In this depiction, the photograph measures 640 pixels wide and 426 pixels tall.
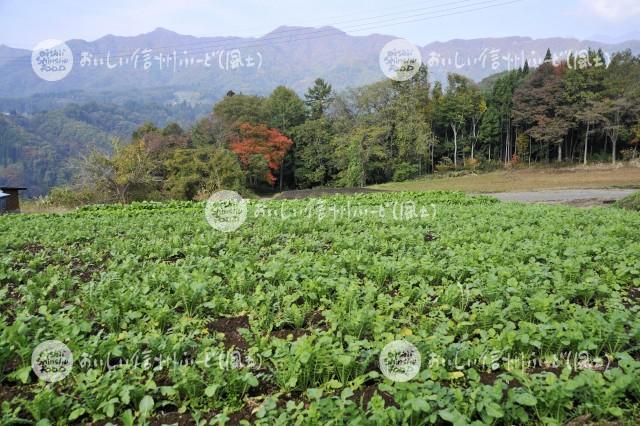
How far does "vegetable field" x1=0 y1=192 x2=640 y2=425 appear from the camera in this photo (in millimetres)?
2881

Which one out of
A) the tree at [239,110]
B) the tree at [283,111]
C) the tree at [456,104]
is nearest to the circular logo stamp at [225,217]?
the tree at [239,110]

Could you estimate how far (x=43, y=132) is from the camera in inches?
2707

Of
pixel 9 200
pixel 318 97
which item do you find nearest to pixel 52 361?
pixel 9 200

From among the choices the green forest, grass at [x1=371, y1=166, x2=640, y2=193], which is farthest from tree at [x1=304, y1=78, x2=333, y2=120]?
grass at [x1=371, y1=166, x2=640, y2=193]

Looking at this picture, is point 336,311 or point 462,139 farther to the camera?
point 462,139

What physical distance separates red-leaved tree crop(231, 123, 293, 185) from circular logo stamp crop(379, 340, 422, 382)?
34.0 metres

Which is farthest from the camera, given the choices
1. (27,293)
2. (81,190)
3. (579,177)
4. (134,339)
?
(579,177)

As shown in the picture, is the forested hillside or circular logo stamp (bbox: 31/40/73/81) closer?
circular logo stamp (bbox: 31/40/73/81)

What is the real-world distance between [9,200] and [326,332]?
1053 inches

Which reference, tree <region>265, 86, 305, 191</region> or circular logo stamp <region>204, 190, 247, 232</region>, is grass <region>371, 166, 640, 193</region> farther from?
circular logo stamp <region>204, 190, 247, 232</region>

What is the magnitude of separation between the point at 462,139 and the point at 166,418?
51800mm

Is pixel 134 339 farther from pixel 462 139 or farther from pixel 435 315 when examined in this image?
pixel 462 139

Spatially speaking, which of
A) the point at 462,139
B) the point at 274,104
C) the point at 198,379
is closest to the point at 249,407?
the point at 198,379

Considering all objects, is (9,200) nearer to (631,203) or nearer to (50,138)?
(631,203)
